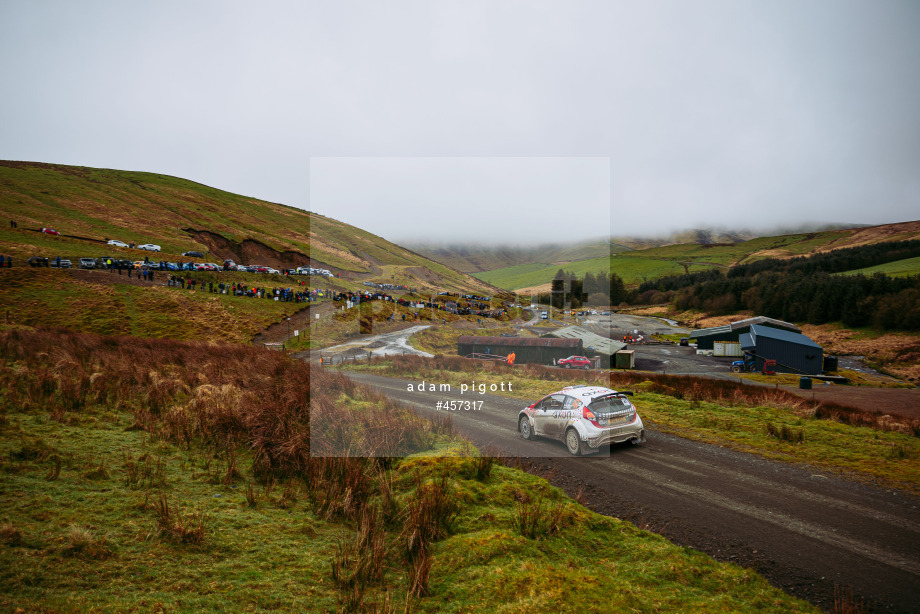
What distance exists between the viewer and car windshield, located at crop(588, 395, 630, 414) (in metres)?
12.2

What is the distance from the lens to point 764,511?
8.32 m

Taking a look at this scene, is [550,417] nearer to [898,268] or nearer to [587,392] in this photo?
[587,392]

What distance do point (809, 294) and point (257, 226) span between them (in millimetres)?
166877

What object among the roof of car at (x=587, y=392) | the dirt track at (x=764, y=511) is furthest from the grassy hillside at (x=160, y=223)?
the dirt track at (x=764, y=511)

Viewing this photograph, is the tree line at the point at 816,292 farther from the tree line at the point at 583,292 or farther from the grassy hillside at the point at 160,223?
the grassy hillside at the point at 160,223

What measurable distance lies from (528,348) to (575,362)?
6.03 meters

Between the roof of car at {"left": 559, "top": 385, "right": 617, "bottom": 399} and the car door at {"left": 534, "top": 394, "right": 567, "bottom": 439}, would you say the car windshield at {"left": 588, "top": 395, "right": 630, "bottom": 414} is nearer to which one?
the roof of car at {"left": 559, "top": 385, "right": 617, "bottom": 399}

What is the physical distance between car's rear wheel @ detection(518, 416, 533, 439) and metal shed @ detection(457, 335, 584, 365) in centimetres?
3620

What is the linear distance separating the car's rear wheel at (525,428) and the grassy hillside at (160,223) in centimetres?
7654

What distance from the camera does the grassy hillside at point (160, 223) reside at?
80438 mm

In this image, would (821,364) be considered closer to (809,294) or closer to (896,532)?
(809,294)

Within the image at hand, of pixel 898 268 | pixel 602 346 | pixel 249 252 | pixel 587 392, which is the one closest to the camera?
pixel 587 392

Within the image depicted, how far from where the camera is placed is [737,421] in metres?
15.1

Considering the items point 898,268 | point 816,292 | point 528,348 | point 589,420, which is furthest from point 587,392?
point 898,268
